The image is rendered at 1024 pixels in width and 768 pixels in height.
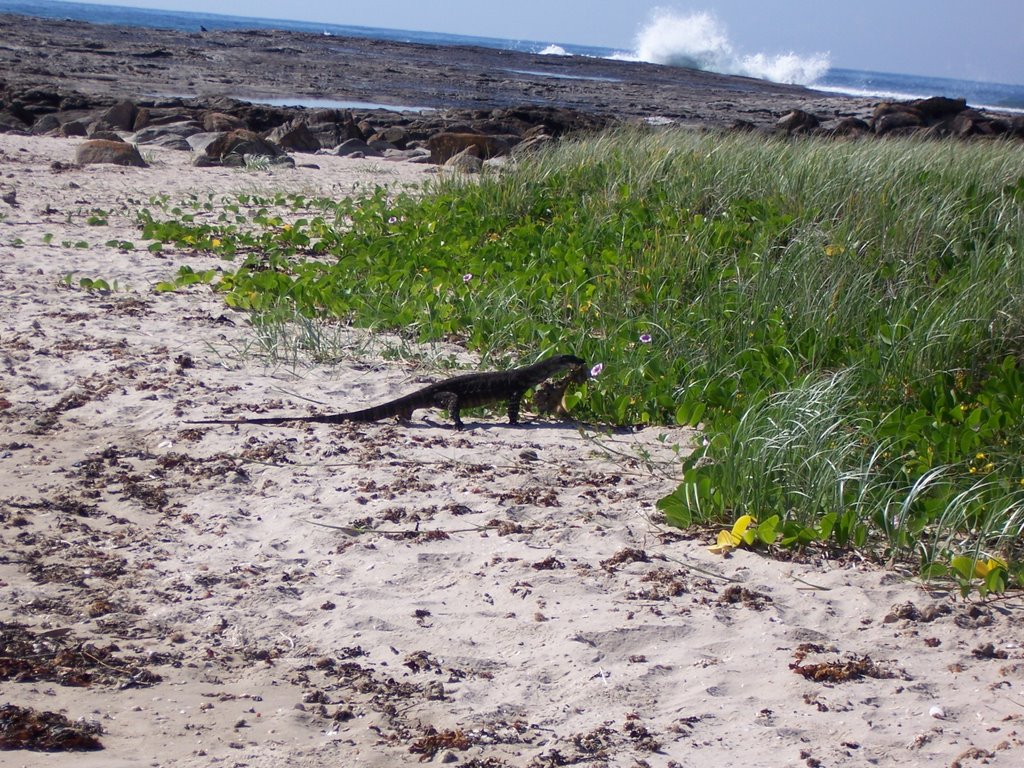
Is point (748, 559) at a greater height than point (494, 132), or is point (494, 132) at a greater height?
point (494, 132)

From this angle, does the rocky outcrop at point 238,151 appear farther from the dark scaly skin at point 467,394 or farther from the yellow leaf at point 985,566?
the yellow leaf at point 985,566

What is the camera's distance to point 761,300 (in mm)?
6199

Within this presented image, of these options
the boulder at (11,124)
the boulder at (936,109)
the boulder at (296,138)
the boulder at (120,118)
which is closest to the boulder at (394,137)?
the boulder at (296,138)

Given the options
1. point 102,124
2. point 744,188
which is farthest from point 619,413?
point 102,124

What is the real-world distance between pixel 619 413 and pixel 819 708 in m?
2.50

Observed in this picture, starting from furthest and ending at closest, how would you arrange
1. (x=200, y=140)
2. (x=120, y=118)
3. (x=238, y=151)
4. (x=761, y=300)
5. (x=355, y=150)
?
(x=120, y=118) → (x=355, y=150) → (x=200, y=140) → (x=238, y=151) → (x=761, y=300)

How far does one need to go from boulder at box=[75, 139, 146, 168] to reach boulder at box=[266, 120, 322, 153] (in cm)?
465

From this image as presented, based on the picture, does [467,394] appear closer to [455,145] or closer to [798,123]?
[455,145]

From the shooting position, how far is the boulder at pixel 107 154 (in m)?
13.1

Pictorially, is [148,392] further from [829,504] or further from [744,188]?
[744,188]

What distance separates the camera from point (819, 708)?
9.38ft

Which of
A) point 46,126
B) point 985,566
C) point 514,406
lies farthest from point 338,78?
point 985,566

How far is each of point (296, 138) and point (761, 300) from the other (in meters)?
13.7

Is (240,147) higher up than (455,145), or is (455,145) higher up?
(455,145)
